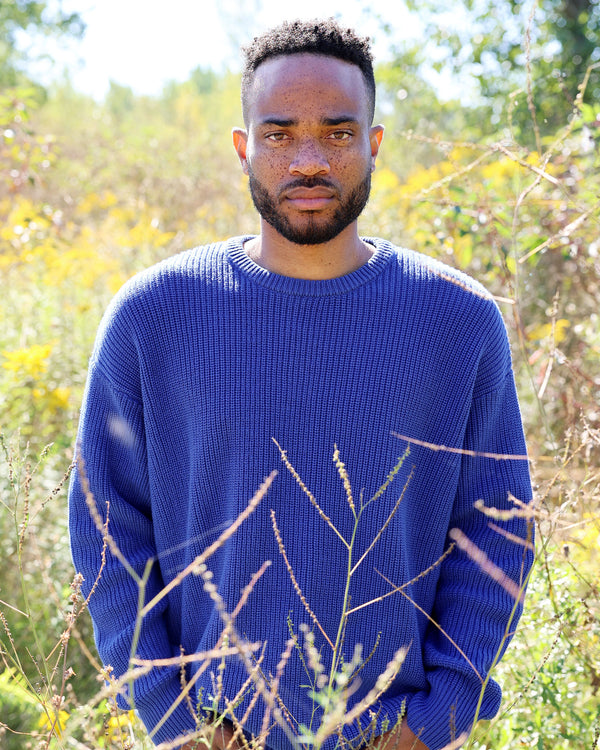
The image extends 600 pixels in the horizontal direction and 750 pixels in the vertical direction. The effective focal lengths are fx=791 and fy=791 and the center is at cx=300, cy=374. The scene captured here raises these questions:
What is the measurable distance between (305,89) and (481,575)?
1070 millimetres

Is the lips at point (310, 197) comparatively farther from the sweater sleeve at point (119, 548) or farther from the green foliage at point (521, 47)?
the green foliage at point (521, 47)

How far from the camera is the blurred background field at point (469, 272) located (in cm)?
178

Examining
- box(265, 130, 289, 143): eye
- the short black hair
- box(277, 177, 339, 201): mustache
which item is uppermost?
the short black hair

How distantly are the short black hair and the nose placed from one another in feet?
0.66

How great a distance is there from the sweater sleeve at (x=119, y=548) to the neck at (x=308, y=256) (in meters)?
0.42

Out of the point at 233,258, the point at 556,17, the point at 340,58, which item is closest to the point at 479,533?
the point at 233,258

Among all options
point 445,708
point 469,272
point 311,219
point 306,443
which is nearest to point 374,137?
point 311,219

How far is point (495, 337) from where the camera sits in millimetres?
1666

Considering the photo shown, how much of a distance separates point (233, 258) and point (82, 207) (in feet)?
17.9

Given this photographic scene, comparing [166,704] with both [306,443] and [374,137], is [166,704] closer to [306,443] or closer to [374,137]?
[306,443]

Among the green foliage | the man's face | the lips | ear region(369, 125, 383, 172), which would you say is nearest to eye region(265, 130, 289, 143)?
the man's face

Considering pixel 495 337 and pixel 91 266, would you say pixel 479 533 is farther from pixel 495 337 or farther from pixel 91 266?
pixel 91 266

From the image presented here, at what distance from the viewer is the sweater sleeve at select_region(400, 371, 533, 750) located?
1.61 meters

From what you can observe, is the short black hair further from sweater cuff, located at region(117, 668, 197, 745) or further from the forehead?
sweater cuff, located at region(117, 668, 197, 745)
